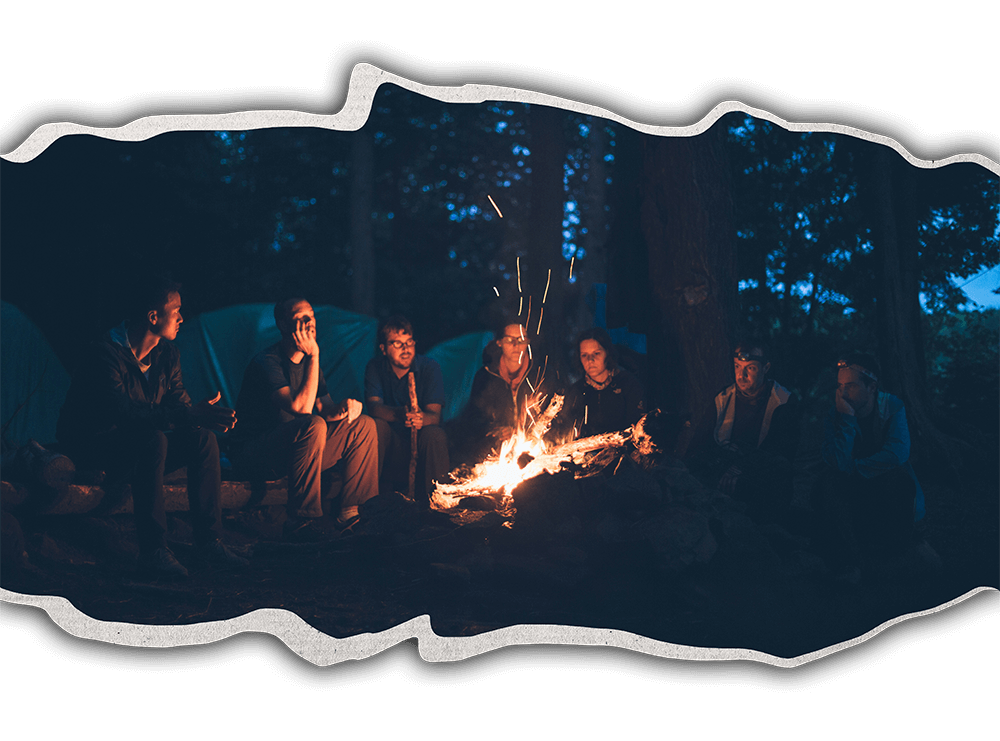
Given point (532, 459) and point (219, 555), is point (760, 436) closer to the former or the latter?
point (532, 459)

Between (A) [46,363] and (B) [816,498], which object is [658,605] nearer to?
(B) [816,498]

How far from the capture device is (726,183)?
5070 millimetres

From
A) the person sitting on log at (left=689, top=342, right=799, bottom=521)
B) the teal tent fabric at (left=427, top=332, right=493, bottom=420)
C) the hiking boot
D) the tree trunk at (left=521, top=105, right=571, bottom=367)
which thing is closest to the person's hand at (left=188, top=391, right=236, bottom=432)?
the hiking boot

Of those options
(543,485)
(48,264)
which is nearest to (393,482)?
(543,485)

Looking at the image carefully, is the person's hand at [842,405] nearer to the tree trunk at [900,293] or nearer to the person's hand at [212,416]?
the tree trunk at [900,293]

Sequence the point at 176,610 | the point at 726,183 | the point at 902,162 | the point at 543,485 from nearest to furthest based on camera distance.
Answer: the point at 176,610
the point at 543,485
the point at 726,183
the point at 902,162

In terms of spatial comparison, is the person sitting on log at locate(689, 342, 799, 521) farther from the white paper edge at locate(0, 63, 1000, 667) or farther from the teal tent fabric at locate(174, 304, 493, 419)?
the teal tent fabric at locate(174, 304, 493, 419)

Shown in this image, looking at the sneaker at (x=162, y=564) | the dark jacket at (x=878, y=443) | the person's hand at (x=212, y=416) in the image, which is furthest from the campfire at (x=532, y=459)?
the sneaker at (x=162, y=564)

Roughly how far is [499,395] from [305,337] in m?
1.24

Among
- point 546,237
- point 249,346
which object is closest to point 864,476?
point 546,237

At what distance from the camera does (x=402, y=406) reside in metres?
4.62

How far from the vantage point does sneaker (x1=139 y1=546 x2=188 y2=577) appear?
4.35 m

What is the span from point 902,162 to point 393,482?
4.32 metres

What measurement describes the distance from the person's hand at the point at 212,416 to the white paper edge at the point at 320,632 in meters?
1.11
